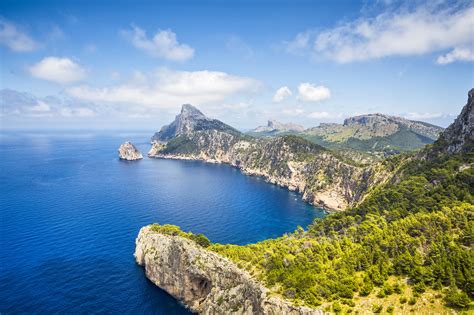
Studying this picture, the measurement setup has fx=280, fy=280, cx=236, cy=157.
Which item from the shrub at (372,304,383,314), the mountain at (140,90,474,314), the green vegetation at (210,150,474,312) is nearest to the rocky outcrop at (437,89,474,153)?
the mountain at (140,90,474,314)

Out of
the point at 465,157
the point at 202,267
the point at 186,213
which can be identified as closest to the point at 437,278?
the point at 202,267

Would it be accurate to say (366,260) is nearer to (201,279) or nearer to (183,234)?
(201,279)

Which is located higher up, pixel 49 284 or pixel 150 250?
pixel 150 250

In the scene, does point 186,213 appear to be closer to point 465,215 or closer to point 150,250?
point 150,250

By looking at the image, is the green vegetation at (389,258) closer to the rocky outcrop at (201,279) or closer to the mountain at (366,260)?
the mountain at (366,260)

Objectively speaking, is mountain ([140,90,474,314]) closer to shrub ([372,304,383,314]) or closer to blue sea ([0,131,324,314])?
shrub ([372,304,383,314])

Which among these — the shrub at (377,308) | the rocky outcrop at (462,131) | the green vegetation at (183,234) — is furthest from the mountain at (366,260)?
the rocky outcrop at (462,131)
